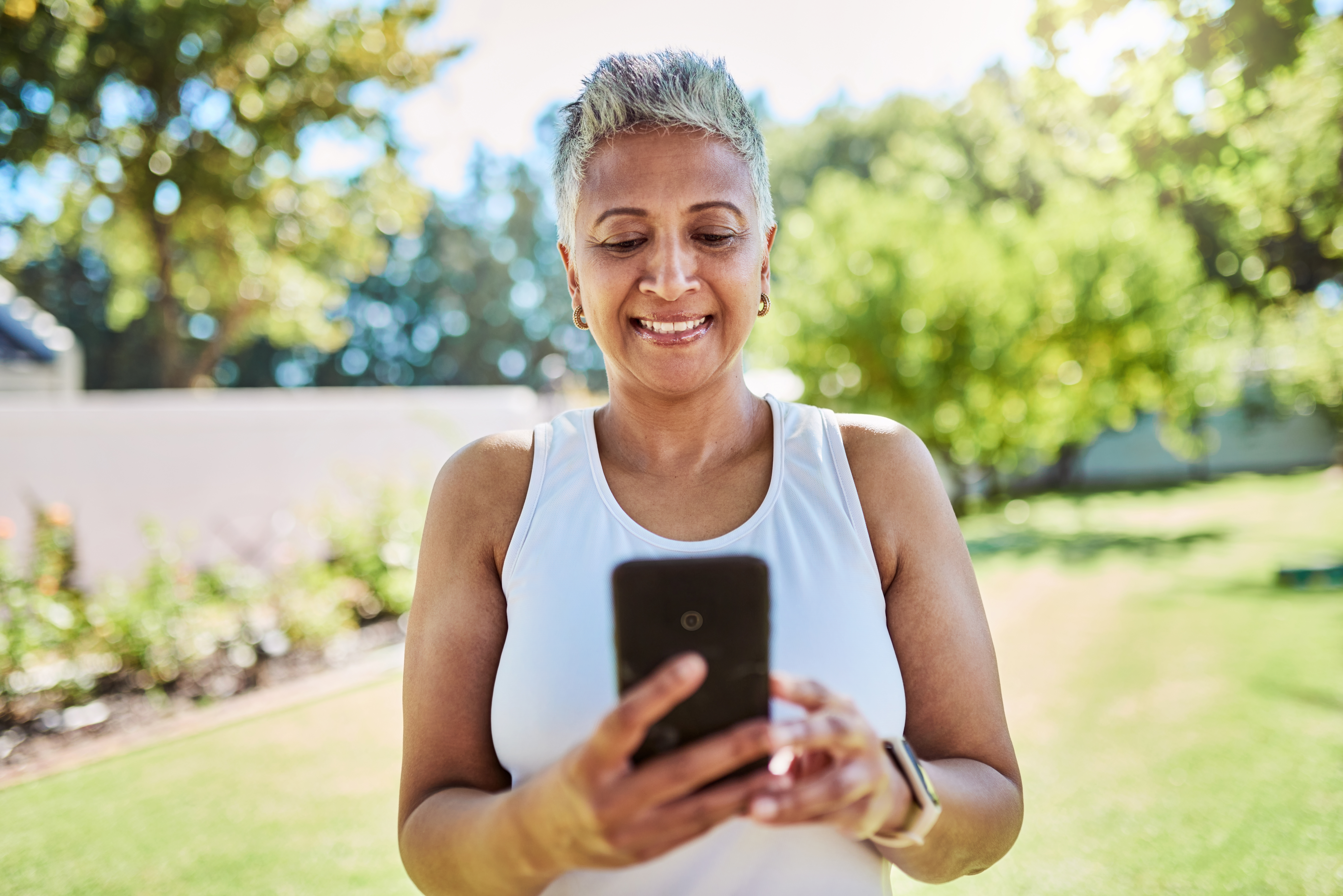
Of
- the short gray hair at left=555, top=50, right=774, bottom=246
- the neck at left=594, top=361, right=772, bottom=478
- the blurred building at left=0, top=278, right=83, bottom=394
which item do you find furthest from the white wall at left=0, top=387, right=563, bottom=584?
the short gray hair at left=555, top=50, right=774, bottom=246

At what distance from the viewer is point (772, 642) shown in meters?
1.34

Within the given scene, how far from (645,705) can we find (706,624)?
0.19 m

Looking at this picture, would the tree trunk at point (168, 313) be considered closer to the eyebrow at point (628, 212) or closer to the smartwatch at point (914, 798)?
the eyebrow at point (628, 212)

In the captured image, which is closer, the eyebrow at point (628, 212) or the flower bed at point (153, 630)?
the eyebrow at point (628, 212)

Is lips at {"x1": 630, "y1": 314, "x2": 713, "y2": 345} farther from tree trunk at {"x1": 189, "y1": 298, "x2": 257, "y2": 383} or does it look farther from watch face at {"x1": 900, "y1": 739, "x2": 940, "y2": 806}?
tree trunk at {"x1": 189, "y1": 298, "x2": 257, "y2": 383}

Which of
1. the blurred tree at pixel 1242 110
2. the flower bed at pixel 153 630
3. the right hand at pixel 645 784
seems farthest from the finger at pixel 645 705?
the flower bed at pixel 153 630

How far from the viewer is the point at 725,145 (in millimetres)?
1645

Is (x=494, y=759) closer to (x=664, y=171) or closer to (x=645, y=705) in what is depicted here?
(x=645, y=705)

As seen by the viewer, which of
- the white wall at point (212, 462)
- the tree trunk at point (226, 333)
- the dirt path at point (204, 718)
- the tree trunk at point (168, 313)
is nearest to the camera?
the dirt path at point (204, 718)

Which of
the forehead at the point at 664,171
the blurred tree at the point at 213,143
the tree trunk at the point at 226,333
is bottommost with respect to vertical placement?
the forehead at the point at 664,171

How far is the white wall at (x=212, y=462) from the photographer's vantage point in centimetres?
854

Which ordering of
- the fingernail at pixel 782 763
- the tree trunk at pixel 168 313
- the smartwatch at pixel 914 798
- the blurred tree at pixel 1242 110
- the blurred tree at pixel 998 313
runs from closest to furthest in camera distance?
the fingernail at pixel 782 763, the smartwatch at pixel 914 798, the blurred tree at pixel 1242 110, the tree trunk at pixel 168 313, the blurred tree at pixel 998 313

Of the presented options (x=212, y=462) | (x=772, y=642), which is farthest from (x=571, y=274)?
(x=212, y=462)

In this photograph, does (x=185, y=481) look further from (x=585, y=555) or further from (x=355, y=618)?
(x=585, y=555)
